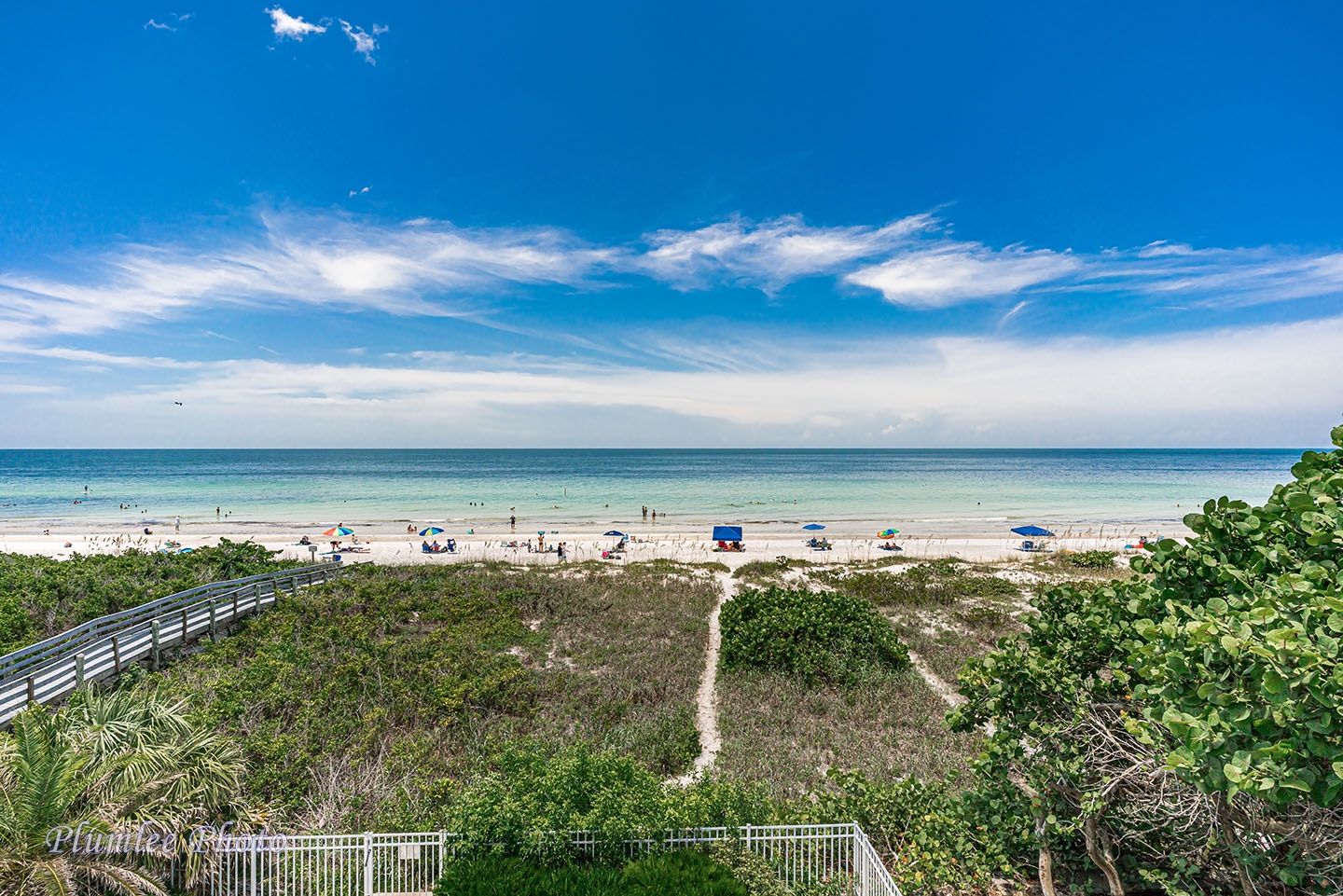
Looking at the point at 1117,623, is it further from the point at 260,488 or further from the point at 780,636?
the point at 260,488

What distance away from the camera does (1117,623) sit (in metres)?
5.96

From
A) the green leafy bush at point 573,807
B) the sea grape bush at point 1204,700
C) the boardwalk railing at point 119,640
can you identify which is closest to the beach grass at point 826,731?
the green leafy bush at point 573,807

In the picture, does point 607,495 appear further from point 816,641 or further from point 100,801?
point 100,801

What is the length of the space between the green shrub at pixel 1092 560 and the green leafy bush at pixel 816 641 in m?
19.5

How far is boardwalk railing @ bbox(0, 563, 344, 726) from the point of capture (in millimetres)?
11828

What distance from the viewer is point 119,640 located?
14414 mm

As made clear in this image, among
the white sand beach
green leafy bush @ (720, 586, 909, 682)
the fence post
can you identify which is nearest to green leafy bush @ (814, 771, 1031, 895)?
the fence post

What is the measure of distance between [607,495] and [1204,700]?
76.3 meters

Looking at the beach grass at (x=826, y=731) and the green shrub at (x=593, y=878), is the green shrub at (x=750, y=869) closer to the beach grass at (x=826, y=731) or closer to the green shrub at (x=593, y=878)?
the green shrub at (x=593, y=878)

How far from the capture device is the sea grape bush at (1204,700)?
3.38 metres

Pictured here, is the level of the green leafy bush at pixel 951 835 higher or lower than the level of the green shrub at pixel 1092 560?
higher

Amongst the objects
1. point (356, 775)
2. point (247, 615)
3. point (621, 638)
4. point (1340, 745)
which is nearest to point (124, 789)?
point (356, 775)

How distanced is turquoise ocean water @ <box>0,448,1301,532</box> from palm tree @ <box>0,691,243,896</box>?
157ft

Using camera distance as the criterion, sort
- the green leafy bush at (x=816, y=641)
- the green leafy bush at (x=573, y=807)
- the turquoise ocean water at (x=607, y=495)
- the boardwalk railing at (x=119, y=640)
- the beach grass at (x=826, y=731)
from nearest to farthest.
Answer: the green leafy bush at (x=573, y=807) → the beach grass at (x=826, y=731) → the boardwalk railing at (x=119, y=640) → the green leafy bush at (x=816, y=641) → the turquoise ocean water at (x=607, y=495)
